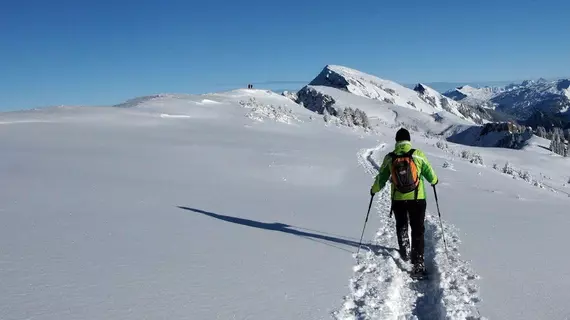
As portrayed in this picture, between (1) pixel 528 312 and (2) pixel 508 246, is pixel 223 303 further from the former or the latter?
(2) pixel 508 246

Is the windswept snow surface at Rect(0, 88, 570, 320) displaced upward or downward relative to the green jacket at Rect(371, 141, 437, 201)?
downward

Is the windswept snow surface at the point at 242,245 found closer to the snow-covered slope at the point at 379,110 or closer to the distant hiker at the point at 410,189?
the distant hiker at the point at 410,189

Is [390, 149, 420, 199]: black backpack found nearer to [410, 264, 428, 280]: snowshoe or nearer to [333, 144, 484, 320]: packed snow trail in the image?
[410, 264, 428, 280]: snowshoe

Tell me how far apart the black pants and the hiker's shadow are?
61cm

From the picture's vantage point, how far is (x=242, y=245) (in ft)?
26.3

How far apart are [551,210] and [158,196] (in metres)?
10.9

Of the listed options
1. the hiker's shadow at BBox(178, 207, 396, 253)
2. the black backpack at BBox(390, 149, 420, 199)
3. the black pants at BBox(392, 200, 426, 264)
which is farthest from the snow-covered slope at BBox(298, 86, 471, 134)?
the black backpack at BBox(390, 149, 420, 199)

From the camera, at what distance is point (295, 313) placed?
17.5ft

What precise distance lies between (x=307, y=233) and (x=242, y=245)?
1.77 m

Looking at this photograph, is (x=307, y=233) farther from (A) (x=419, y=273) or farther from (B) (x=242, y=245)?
(A) (x=419, y=273)

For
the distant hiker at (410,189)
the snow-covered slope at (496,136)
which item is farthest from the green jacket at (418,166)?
the snow-covered slope at (496,136)

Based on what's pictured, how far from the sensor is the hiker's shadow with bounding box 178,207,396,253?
8.52 m

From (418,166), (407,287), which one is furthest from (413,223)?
(407,287)

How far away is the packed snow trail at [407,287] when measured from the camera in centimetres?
562
